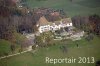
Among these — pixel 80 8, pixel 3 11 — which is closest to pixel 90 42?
pixel 80 8

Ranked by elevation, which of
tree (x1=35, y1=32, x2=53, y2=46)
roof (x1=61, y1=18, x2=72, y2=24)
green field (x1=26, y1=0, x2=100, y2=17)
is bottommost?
tree (x1=35, y1=32, x2=53, y2=46)

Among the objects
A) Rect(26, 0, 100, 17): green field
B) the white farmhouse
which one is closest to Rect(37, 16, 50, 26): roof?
the white farmhouse

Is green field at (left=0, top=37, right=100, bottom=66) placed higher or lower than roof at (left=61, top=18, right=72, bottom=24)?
lower

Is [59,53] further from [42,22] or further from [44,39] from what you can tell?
[42,22]

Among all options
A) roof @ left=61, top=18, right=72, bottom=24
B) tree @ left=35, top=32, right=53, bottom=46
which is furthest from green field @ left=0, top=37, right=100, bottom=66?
roof @ left=61, top=18, right=72, bottom=24

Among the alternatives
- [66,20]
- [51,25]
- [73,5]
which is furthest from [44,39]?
[73,5]

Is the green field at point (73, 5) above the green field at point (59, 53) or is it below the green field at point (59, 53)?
above

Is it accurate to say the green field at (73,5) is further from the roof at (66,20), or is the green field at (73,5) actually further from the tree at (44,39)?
the tree at (44,39)

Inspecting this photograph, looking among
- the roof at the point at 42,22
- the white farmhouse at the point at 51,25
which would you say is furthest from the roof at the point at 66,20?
the roof at the point at 42,22

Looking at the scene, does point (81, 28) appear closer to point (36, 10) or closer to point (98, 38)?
point (98, 38)

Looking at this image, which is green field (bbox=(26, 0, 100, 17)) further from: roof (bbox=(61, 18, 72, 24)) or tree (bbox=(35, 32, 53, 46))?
tree (bbox=(35, 32, 53, 46))
